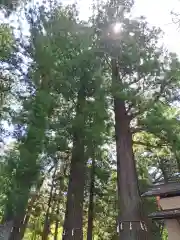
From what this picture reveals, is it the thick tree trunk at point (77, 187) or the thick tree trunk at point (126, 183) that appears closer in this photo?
the thick tree trunk at point (126, 183)

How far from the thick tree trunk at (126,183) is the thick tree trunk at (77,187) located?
1.34 metres

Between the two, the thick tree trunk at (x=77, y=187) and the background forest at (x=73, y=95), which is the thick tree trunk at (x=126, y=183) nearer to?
the background forest at (x=73, y=95)

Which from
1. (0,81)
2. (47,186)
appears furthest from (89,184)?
(0,81)

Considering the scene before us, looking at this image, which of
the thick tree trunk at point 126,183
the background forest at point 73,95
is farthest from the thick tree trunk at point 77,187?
the thick tree trunk at point 126,183

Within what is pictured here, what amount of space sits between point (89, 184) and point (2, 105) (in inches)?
226

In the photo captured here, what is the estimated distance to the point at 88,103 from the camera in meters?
8.73

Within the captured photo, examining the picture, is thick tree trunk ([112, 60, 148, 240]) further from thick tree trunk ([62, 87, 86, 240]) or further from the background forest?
thick tree trunk ([62, 87, 86, 240])

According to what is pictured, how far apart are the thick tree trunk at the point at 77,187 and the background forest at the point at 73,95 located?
0.03 m

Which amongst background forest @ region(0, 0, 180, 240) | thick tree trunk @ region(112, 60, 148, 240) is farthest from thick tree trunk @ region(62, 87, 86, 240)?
thick tree trunk @ region(112, 60, 148, 240)

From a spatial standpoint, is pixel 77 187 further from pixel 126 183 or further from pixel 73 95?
pixel 73 95

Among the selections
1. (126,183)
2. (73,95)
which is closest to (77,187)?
(126,183)

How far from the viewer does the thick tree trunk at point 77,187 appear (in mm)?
7984

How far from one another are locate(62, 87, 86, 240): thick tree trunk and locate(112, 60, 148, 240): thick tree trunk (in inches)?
52.9

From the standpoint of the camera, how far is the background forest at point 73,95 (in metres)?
7.75
